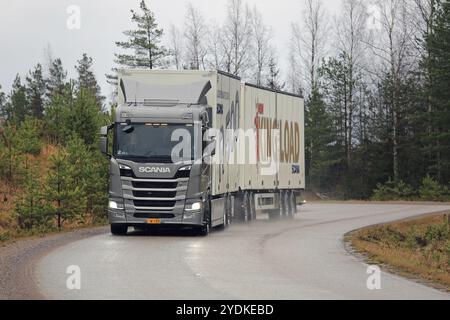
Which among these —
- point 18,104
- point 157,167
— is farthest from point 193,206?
point 18,104

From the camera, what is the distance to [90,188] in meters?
29.6

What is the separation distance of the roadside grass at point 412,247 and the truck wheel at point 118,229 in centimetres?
606

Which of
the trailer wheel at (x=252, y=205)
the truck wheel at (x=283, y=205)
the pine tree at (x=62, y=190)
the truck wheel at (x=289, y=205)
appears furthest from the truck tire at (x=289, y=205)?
the pine tree at (x=62, y=190)

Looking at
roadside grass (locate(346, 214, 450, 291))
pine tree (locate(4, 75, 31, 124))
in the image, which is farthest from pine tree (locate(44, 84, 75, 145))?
pine tree (locate(4, 75, 31, 124))

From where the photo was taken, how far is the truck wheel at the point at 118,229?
23.0m

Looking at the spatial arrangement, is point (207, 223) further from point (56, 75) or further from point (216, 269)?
point (56, 75)

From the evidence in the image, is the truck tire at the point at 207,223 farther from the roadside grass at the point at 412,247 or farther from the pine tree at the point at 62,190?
the pine tree at the point at 62,190

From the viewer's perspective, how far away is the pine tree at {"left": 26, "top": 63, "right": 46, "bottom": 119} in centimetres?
8081

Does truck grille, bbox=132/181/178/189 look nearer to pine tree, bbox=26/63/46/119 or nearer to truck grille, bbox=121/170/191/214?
truck grille, bbox=121/170/191/214

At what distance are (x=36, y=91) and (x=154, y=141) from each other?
6564 cm

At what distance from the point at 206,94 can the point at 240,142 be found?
4.83 metres

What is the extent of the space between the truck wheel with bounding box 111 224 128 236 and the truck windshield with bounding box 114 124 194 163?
2045 mm
